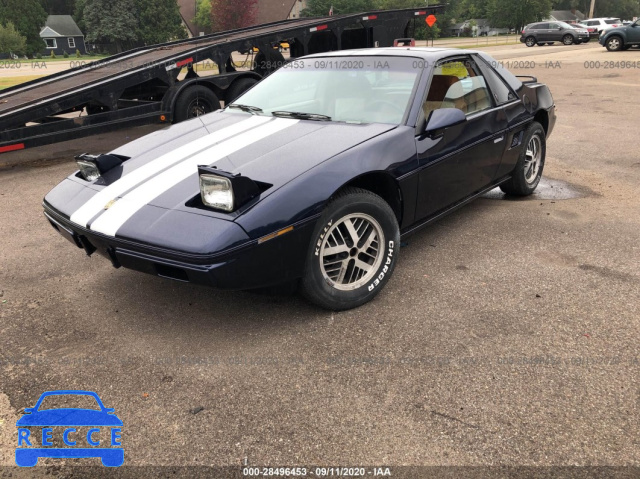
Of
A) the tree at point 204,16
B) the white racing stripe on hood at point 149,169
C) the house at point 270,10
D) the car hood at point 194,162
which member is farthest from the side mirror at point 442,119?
the house at point 270,10

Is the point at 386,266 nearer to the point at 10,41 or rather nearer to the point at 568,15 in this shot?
the point at 10,41

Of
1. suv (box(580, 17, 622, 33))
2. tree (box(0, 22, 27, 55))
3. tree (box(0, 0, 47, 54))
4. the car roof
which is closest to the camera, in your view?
the car roof

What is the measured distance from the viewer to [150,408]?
7.57 feet

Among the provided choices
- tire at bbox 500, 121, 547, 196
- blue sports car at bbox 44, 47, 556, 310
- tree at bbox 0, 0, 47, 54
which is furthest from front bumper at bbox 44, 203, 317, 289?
tree at bbox 0, 0, 47, 54

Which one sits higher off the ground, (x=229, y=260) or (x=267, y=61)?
(x=267, y=61)

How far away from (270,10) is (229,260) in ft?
295

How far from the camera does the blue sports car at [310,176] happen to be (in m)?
2.58

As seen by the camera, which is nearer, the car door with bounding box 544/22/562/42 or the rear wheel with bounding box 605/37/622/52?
the rear wheel with bounding box 605/37/622/52

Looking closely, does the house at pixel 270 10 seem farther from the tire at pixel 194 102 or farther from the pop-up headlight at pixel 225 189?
the pop-up headlight at pixel 225 189

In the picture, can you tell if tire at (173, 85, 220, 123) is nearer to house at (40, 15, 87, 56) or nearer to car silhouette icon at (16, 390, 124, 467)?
car silhouette icon at (16, 390, 124, 467)

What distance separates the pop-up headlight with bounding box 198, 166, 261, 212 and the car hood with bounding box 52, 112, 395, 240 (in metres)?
0.06

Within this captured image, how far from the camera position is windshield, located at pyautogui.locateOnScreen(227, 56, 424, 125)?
3.49 m

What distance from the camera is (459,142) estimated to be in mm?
3666

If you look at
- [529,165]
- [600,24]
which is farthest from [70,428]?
[600,24]
